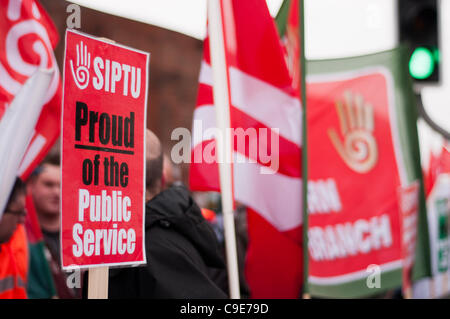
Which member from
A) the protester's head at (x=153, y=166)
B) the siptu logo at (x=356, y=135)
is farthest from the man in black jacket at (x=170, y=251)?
the siptu logo at (x=356, y=135)

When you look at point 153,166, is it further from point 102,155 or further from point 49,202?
point 49,202

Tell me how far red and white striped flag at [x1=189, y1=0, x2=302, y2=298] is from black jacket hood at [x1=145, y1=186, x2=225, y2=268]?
393 millimetres

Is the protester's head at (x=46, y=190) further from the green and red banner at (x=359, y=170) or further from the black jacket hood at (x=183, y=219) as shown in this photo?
the black jacket hood at (x=183, y=219)

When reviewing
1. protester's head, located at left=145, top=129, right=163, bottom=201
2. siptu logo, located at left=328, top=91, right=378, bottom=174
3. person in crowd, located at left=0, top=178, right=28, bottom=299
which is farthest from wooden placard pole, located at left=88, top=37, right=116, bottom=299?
siptu logo, located at left=328, top=91, right=378, bottom=174

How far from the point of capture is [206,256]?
3338mm

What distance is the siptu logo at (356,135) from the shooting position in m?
5.67

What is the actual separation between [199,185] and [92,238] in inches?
40.9

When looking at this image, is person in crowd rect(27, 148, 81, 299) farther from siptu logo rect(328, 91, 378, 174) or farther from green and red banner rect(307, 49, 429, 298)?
siptu logo rect(328, 91, 378, 174)

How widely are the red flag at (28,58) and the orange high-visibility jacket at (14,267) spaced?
3.30ft

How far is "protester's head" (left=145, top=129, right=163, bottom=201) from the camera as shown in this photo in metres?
3.28

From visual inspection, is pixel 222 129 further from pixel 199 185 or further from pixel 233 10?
pixel 233 10

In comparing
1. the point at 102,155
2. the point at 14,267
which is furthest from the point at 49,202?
the point at 102,155
